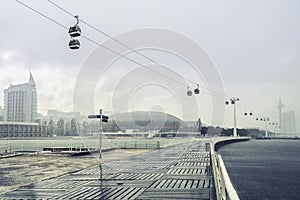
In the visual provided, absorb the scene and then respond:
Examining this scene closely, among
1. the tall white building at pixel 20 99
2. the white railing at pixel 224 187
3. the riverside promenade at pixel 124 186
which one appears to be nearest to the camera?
the white railing at pixel 224 187

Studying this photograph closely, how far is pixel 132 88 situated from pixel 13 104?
1171 inches

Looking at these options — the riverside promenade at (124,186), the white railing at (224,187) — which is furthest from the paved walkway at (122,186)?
the white railing at (224,187)

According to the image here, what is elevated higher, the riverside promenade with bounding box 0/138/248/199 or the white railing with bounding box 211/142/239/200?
the white railing with bounding box 211/142/239/200

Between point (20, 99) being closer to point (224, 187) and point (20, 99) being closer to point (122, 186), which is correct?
point (122, 186)

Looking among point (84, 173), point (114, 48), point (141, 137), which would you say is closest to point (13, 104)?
point (141, 137)

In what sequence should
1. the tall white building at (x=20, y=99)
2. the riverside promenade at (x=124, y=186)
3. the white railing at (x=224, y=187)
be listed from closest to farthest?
the white railing at (x=224, y=187)
the riverside promenade at (x=124, y=186)
the tall white building at (x=20, y=99)

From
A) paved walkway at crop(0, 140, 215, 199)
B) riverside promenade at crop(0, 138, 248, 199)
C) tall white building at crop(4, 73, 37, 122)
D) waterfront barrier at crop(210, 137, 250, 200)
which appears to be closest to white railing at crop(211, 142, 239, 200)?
waterfront barrier at crop(210, 137, 250, 200)

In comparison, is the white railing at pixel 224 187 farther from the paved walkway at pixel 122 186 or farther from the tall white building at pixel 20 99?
the tall white building at pixel 20 99

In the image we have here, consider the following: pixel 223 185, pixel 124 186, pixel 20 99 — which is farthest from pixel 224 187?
pixel 20 99

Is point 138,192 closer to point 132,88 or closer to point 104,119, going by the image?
point 104,119

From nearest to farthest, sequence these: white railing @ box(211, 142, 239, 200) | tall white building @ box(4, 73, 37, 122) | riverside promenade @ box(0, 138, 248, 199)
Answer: white railing @ box(211, 142, 239, 200) < riverside promenade @ box(0, 138, 248, 199) < tall white building @ box(4, 73, 37, 122)

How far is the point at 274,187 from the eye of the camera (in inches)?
883

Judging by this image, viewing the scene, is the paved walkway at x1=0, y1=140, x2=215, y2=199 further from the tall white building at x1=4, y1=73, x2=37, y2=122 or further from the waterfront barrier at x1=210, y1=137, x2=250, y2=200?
the tall white building at x1=4, y1=73, x2=37, y2=122

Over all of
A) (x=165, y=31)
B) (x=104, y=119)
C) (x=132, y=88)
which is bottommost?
(x=104, y=119)
